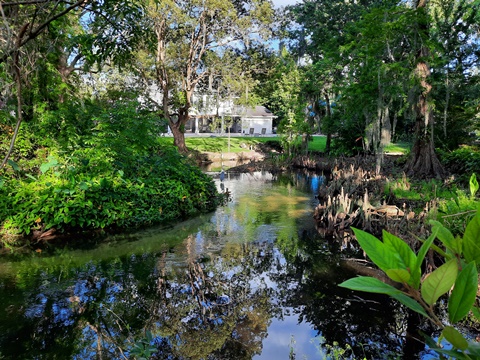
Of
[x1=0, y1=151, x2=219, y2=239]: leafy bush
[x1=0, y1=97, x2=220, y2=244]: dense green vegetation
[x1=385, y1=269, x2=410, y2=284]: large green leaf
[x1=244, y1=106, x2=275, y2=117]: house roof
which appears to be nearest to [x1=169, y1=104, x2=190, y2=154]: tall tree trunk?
[x1=0, y1=97, x2=220, y2=244]: dense green vegetation

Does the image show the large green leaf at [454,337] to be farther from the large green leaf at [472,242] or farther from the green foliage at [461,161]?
the green foliage at [461,161]

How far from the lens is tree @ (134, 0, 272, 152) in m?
25.0

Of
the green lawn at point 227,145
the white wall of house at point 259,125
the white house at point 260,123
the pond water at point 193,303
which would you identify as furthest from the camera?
the white wall of house at point 259,125

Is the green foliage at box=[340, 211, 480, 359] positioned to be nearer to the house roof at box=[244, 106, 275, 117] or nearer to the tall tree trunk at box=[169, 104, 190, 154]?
the tall tree trunk at box=[169, 104, 190, 154]

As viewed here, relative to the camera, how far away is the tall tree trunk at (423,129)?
14742mm

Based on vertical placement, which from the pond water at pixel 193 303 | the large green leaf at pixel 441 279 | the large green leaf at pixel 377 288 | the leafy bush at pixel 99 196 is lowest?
the pond water at pixel 193 303

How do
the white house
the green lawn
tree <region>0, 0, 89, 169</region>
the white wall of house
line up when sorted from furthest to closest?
the white wall of house < the white house < the green lawn < tree <region>0, 0, 89, 169</region>

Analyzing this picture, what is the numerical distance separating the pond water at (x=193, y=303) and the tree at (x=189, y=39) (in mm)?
19288

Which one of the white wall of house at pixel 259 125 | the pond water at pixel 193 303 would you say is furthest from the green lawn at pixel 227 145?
the pond water at pixel 193 303

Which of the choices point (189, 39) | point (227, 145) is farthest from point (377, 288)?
point (227, 145)

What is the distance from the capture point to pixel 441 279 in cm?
81

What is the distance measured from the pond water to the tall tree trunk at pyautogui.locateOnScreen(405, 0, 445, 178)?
811 centimetres

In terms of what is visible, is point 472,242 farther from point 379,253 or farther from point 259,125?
point 259,125

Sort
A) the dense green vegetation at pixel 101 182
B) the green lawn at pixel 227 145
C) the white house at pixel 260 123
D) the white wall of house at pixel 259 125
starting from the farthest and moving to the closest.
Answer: the white wall of house at pixel 259 125 < the white house at pixel 260 123 < the green lawn at pixel 227 145 < the dense green vegetation at pixel 101 182
